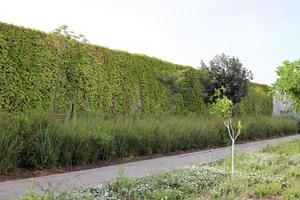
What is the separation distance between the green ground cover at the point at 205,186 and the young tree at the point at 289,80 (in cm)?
451

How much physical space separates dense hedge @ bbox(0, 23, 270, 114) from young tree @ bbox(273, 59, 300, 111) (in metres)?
4.41

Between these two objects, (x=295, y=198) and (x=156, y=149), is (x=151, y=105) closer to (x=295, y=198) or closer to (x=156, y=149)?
(x=156, y=149)

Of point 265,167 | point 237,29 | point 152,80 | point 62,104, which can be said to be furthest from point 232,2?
point 265,167

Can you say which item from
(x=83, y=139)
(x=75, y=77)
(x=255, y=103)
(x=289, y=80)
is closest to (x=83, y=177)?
(x=83, y=139)

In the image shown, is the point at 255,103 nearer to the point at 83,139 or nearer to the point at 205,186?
the point at 83,139

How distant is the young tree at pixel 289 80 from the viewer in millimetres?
12001

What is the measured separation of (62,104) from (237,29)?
7.79 meters

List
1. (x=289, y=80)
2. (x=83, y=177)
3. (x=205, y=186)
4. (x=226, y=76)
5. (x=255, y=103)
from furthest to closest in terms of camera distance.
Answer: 1. (x=255, y=103)
2. (x=226, y=76)
3. (x=289, y=80)
4. (x=83, y=177)
5. (x=205, y=186)

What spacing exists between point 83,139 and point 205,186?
3.19 m

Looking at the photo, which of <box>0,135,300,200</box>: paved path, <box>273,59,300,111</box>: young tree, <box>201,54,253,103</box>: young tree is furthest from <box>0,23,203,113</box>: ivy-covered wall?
<box>273,59,300,111</box>: young tree

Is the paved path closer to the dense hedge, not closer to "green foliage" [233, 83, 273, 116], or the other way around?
the dense hedge

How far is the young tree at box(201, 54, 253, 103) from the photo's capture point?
17828mm

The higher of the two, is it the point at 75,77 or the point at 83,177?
the point at 75,77

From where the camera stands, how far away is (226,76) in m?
17.8
